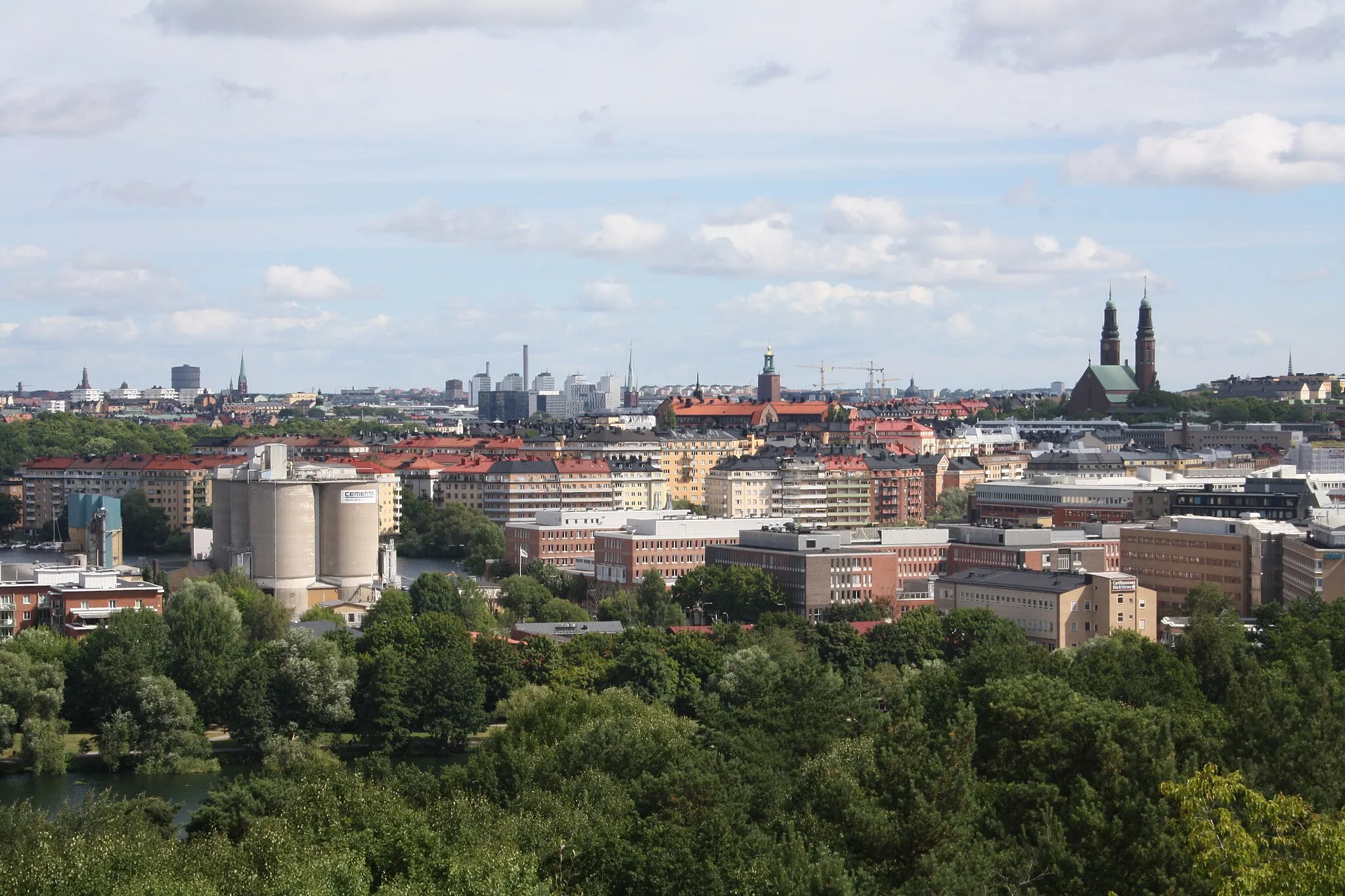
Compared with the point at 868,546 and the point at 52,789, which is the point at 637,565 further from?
the point at 52,789

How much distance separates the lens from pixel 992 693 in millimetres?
25953

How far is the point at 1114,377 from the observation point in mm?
127125

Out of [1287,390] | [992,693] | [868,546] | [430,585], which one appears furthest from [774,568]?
[1287,390]

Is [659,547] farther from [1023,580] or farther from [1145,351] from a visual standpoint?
[1145,351]

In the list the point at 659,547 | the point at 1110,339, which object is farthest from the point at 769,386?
the point at 659,547

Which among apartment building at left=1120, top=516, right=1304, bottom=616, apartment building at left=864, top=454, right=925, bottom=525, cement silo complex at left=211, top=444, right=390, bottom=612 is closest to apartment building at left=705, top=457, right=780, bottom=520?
apartment building at left=864, top=454, right=925, bottom=525

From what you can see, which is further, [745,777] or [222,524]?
[222,524]

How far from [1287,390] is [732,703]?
10682cm

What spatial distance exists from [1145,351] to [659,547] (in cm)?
7556

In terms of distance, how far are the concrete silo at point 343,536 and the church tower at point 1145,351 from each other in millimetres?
79257

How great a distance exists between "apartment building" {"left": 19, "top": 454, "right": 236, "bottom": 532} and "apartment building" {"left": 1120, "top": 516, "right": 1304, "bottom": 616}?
1567 inches

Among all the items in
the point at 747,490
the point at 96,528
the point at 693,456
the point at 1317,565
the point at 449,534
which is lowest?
the point at 449,534

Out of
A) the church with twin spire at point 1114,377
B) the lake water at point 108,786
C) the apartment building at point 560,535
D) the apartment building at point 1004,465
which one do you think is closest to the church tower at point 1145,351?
the church with twin spire at point 1114,377

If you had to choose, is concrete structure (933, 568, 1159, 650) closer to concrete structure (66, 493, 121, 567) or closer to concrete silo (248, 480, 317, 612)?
concrete silo (248, 480, 317, 612)
